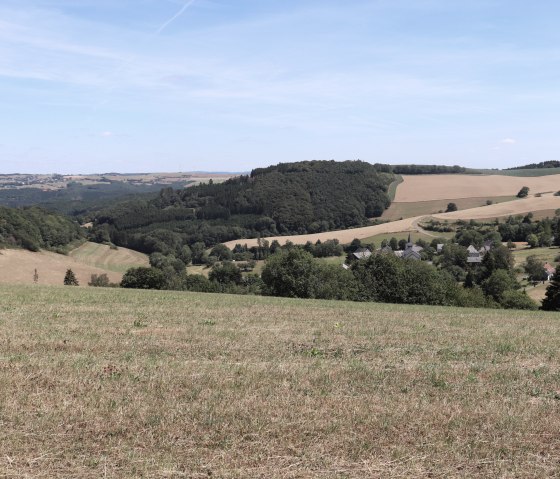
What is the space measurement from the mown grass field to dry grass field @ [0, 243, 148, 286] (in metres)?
60.4

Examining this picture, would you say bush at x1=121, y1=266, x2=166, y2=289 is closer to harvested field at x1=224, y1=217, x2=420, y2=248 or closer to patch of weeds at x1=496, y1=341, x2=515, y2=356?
patch of weeds at x1=496, y1=341, x2=515, y2=356

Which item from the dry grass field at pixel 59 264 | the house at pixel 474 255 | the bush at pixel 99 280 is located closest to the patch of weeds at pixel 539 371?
the dry grass field at pixel 59 264

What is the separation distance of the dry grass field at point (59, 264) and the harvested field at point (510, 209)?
309 ft

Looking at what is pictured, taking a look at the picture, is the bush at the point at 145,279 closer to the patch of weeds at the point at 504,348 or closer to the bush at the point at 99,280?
the bush at the point at 99,280

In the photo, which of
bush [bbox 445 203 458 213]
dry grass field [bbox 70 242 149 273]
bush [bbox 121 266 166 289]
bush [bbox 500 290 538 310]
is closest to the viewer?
bush [bbox 121 266 166 289]

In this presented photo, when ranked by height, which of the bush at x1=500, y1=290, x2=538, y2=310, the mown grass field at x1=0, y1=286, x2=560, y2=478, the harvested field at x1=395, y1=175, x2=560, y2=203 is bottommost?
the bush at x1=500, y1=290, x2=538, y2=310

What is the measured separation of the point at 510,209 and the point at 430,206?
26.8 metres

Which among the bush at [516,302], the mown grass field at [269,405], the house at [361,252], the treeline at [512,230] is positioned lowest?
the bush at [516,302]

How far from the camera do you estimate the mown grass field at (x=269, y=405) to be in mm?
7027

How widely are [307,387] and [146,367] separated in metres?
3.66

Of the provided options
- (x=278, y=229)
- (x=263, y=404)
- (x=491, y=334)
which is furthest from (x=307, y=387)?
(x=278, y=229)

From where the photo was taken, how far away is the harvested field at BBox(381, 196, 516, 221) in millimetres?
173375

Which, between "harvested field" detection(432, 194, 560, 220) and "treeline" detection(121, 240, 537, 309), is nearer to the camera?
"treeline" detection(121, 240, 537, 309)

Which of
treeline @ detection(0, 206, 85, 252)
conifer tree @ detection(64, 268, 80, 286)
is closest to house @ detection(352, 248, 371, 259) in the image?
conifer tree @ detection(64, 268, 80, 286)
